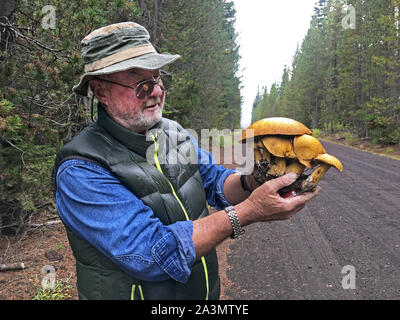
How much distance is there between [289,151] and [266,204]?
1.22 ft

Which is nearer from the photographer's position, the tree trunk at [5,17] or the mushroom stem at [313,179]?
the mushroom stem at [313,179]

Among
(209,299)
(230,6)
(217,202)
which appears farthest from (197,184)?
(230,6)

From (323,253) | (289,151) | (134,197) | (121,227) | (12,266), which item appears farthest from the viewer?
(323,253)

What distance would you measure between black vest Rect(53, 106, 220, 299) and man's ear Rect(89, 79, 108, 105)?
7cm

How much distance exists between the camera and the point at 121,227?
1382 millimetres

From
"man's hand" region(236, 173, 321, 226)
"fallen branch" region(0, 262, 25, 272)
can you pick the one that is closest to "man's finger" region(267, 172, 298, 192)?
"man's hand" region(236, 173, 321, 226)

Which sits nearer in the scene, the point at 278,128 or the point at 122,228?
the point at 122,228

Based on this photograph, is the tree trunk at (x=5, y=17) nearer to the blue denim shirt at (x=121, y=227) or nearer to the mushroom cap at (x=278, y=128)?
the blue denim shirt at (x=121, y=227)

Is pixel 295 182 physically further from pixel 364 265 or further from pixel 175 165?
pixel 364 265

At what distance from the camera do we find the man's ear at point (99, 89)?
1.80 metres

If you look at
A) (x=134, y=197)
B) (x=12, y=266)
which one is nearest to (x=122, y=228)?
(x=134, y=197)

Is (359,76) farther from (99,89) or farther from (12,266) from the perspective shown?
(99,89)

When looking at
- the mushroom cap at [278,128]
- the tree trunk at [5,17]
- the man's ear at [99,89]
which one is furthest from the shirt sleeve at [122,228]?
the tree trunk at [5,17]

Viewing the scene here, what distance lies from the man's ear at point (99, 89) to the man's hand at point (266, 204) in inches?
39.4
